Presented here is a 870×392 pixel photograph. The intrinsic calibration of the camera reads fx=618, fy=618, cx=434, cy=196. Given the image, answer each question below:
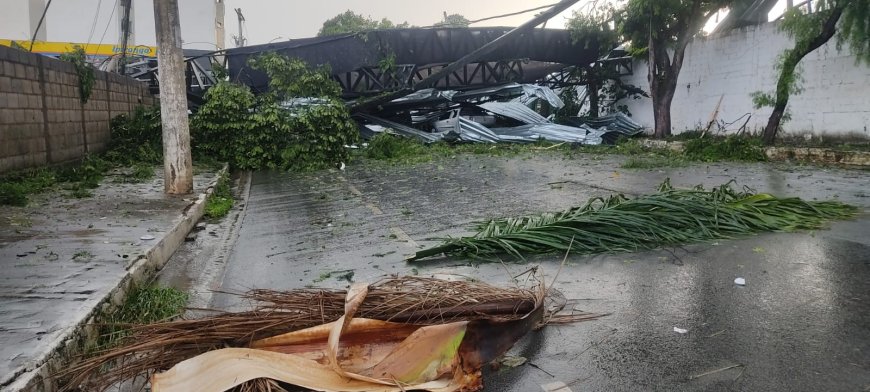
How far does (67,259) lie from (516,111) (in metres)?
19.7

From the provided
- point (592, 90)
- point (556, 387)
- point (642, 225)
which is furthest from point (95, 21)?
point (556, 387)

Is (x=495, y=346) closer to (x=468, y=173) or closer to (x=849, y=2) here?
(x=468, y=173)

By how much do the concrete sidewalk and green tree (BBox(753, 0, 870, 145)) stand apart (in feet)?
49.6

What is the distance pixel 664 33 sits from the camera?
2114 centimetres

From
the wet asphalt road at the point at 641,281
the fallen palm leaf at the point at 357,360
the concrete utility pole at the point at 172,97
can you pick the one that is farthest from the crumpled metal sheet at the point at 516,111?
the fallen palm leaf at the point at 357,360

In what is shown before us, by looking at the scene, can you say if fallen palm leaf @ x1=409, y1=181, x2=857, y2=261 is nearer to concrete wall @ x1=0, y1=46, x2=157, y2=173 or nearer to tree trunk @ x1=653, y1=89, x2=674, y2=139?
concrete wall @ x1=0, y1=46, x2=157, y2=173

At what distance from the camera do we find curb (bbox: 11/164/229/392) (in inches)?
122

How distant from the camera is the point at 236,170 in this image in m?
16.8

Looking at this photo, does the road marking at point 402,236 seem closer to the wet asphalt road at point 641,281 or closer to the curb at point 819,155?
the wet asphalt road at point 641,281

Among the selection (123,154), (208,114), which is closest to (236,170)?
(208,114)

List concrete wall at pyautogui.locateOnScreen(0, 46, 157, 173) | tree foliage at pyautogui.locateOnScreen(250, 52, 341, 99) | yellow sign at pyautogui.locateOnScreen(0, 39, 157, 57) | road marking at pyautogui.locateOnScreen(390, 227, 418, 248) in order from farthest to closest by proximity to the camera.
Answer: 1. yellow sign at pyautogui.locateOnScreen(0, 39, 157, 57)
2. tree foliage at pyautogui.locateOnScreen(250, 52, 341, 99)
3. concrete wall at pyautogui.locateOnScreen(0, 46, 157, 173)
4. road marking at pyautogui.locateOnScreen(390, 227, 418, 248)

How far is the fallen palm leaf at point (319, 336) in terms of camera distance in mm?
2965

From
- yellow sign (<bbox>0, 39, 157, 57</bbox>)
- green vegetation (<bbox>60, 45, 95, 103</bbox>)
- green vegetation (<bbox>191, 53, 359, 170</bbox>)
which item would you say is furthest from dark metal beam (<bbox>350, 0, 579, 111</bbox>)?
yellow sign (<bbox>0, 39, 157, 57</bbox>)

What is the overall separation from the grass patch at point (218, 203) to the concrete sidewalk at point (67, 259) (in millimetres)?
195
